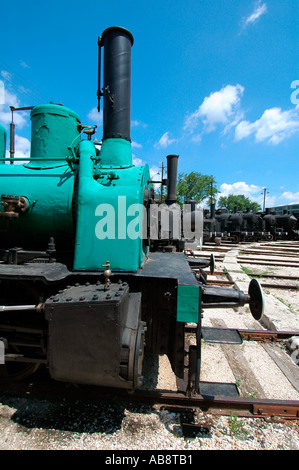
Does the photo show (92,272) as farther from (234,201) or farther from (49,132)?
(234,201)

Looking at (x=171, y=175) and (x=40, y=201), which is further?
(x=171, y=175)

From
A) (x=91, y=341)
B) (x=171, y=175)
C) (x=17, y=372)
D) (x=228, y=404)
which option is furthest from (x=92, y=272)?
(x=171, y=175)

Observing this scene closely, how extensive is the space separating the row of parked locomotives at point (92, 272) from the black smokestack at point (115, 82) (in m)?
0.01

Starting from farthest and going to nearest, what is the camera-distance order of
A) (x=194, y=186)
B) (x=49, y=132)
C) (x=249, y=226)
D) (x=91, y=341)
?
(x=194, y=186) < (x=249, y=226) < (x=49, y=132) < (x=91, y=341)

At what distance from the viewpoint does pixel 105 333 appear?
2.13 metres

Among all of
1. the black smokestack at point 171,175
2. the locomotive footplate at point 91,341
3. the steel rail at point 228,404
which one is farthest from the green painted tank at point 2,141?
the black smokestack at point 171,175

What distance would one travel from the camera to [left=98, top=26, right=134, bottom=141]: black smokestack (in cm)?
364

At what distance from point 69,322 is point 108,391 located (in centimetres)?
138

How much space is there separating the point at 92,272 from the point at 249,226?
101 ft

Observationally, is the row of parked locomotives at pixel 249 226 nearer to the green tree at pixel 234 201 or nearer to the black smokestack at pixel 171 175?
the black smokestack at pixel 171 175

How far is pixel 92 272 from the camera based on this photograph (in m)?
2.73

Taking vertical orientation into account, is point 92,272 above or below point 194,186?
below
